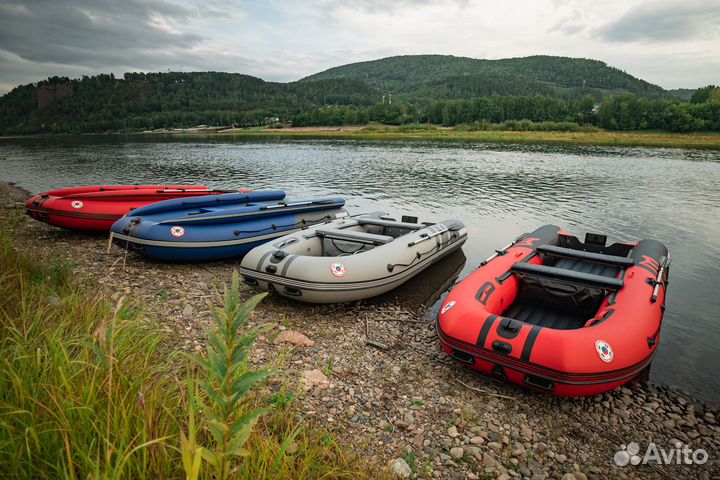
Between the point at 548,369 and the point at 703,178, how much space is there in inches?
943

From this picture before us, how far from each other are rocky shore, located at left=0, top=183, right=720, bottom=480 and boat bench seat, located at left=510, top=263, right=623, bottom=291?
128 centimetres

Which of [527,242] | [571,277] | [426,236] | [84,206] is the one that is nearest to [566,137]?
[527,242]

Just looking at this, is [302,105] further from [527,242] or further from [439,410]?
[439,410]

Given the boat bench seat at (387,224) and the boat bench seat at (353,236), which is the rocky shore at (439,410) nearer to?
the boat bench seat at (353,236)

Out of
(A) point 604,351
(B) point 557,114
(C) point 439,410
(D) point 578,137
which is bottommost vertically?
(C) point 439,410

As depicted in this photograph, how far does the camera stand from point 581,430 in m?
3.81

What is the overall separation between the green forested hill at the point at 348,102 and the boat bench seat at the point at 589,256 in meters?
60.4

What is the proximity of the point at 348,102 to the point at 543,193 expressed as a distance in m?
128

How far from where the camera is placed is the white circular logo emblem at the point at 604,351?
3.93 meters

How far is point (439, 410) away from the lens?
3.95 meters

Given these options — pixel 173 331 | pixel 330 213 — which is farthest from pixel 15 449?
pixel 330 213

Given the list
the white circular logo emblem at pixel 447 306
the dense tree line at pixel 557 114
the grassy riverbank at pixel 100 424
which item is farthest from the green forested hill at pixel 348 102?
the grassy riverbank at pixel 100 424

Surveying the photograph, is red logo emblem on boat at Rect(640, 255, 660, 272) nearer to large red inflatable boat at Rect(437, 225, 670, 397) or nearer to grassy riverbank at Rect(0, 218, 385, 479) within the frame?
large red inflatable boat at Rect(437, 225, 670, 397)

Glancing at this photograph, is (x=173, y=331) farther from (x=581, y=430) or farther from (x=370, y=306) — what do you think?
(x=581, y=430)
